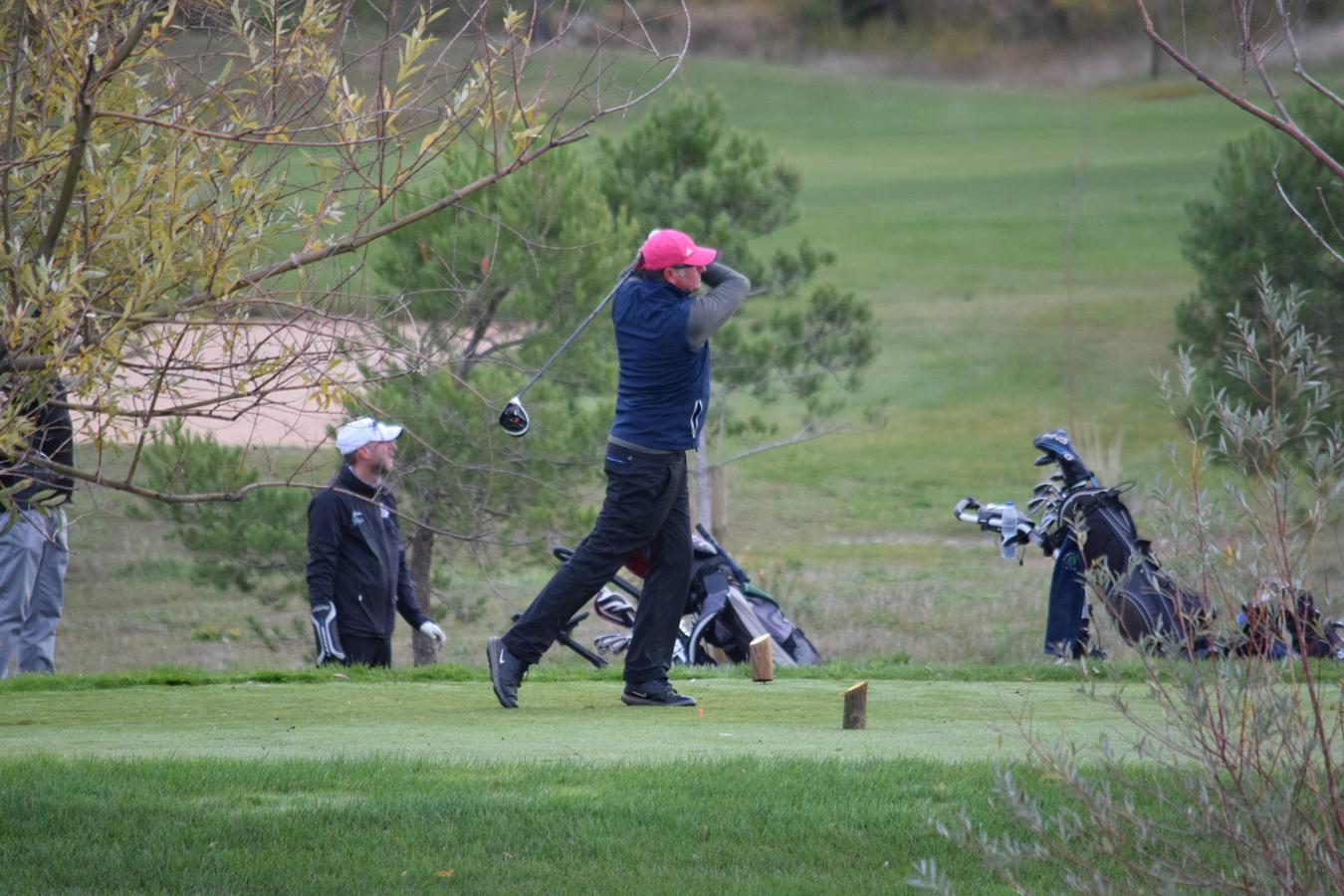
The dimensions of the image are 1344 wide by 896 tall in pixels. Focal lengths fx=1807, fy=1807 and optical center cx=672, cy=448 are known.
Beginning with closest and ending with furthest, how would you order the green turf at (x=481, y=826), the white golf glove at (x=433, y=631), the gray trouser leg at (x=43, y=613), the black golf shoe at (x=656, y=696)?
the green turf at (x=481, y=826), the black golf shoe at (x=656, y=696), the white golf glove at (x=433, y=631), the gray trouser leg at (x=43, y=613)

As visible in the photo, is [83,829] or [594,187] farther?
[594,187]

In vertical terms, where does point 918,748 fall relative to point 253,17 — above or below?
below

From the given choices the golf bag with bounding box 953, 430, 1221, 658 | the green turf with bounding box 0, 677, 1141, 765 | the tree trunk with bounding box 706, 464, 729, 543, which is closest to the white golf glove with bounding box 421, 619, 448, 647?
the green turf with bounding box 0, 677, 1141, 765

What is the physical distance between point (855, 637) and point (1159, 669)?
494 inches

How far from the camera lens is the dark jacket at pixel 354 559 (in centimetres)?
955

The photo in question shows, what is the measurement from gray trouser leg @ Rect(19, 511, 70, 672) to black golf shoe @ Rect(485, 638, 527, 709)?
384cm

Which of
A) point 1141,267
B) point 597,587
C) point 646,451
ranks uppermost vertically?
point 1141,267

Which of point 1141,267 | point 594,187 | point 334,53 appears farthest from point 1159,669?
point 1141,267

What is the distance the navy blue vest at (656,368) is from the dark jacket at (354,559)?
2.26m

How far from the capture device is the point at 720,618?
1090cm

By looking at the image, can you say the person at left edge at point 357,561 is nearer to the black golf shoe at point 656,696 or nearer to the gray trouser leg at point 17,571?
the gray trouser leg at point 17,571

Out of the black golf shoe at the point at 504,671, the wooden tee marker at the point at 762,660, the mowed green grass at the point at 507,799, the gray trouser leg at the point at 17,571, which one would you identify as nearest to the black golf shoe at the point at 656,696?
the mowed green grass at the point at 507,799

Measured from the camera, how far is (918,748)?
682 centimetres

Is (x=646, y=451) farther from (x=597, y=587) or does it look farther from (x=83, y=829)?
(x=83, y=829)
